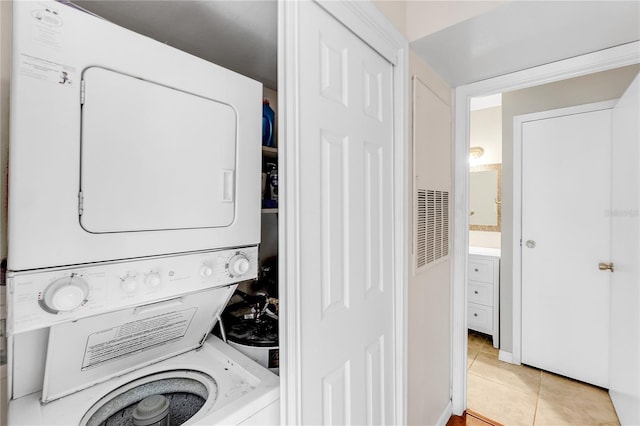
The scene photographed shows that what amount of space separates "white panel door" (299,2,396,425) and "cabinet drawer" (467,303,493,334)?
209 centimetres

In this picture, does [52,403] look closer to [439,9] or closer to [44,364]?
[44,364]

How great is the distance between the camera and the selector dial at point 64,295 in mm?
649

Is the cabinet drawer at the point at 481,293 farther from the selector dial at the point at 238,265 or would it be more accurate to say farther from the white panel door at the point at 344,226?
the selector dial at the point at 238,265

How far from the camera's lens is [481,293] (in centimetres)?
306

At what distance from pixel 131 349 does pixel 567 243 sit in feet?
9.67

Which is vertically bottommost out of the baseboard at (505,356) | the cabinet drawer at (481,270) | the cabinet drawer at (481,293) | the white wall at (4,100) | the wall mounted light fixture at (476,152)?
the baseboard at (505,356)

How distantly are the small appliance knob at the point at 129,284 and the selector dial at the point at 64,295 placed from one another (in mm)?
80

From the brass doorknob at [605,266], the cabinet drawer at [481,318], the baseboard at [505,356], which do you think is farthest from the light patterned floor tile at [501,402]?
the brass doorknob at [605,266]

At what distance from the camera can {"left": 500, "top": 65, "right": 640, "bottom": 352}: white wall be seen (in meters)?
2.22

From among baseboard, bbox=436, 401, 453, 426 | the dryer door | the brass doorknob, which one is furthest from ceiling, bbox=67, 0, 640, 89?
baseboard, bbox=436, 401, 453, 426

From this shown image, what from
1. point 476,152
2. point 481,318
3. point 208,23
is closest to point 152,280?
point 208,23

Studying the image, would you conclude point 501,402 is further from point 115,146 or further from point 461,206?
point 115,146

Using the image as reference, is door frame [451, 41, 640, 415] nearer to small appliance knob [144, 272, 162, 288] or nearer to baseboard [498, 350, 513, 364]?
baseboard [498, 350, 513, 364]

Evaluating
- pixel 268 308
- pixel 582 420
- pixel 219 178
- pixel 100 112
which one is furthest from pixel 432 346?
pixel 100 112
